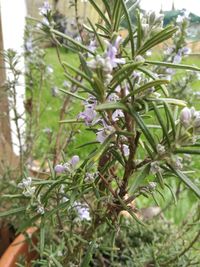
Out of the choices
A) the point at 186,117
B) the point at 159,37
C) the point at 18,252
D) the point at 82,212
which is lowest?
the point at 18,252

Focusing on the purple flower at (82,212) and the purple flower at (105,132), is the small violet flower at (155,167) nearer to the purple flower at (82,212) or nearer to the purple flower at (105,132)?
the purple flower at (105,132)

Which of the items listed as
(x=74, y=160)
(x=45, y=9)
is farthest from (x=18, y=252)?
(x=45, y=9)

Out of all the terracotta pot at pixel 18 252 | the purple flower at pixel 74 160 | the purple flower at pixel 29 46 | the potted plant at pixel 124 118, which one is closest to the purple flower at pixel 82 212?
the potted plant at pixel 124 118

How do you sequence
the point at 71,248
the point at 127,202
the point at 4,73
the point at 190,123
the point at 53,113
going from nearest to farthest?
the point at 190,123 < the point at 127,202 < the point at 71,248 < the point at 4,73 < the point at 53,113

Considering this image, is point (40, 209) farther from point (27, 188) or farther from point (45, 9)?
point (45, 9)

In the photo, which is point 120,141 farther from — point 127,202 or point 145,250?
point 145,250

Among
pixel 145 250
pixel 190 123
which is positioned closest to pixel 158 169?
pixel 190 123
